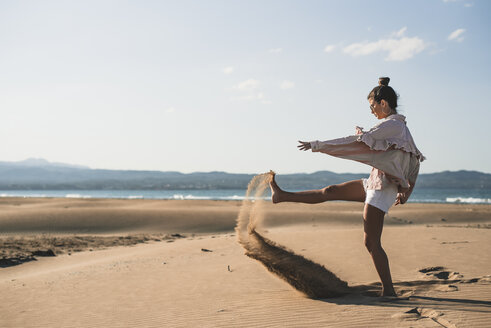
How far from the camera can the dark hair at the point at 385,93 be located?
14.4ft

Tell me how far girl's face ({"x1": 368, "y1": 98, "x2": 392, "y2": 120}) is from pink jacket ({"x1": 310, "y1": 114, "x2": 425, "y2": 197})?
0.15 metres

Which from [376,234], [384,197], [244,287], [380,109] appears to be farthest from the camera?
[244,287]

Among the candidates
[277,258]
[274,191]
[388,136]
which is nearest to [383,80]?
[388,136]

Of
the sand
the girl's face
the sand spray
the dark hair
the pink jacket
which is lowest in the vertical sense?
the sand

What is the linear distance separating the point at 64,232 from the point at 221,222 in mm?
7051

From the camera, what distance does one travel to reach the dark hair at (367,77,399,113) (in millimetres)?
4402

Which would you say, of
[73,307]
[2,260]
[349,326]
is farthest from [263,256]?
[2,260]

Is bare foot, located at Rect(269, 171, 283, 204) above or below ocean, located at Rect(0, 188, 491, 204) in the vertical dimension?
above

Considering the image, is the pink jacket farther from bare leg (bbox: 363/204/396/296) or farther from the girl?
bare leg (bbox: 363/204/396/296)

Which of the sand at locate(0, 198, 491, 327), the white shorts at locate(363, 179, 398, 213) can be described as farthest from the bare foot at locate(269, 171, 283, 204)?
the white shorts at locate(363, 179, 398, 213)

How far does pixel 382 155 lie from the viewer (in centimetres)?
418

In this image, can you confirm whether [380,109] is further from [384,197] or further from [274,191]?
[274,191]

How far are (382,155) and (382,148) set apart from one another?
10 centimetres

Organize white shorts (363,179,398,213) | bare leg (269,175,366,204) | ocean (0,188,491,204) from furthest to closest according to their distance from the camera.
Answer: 1. ocean (0,188,491,204)
2. bare leg (269,175,366,204)
3. white shorts (363,179,398,213)
